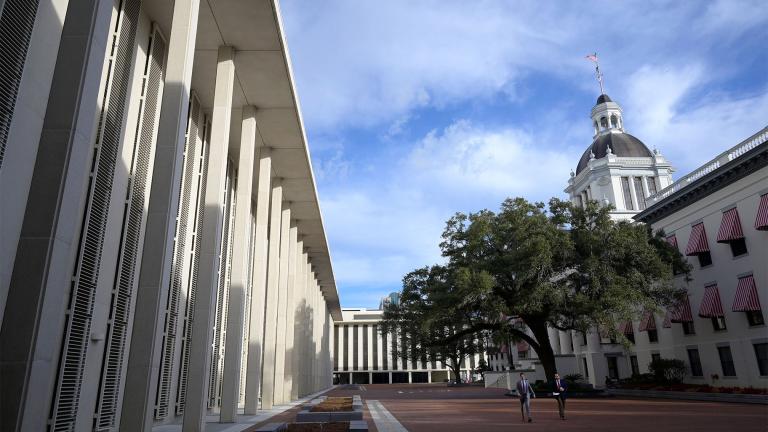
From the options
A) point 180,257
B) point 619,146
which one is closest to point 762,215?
point 180,257

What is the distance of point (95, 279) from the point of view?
39.2ft

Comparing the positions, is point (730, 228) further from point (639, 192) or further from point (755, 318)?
point (639, 192)

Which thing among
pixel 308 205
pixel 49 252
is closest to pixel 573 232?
pixel 308 205

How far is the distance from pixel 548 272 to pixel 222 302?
1901 cm

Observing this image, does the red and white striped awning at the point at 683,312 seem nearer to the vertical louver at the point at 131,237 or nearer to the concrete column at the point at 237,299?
the concrete column at the point at 237,299

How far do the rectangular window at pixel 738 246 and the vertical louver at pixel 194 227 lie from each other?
28.8m

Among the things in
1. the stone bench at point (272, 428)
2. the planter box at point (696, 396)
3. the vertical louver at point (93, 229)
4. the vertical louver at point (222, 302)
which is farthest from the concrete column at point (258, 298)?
the planter box at point (696, 396)

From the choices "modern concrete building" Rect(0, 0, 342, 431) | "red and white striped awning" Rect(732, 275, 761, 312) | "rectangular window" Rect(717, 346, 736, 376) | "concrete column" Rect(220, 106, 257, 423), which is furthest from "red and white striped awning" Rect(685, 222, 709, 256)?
"concrete column" Rect(220, 106, 257, 423)

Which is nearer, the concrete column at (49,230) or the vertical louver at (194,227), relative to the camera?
the concrete column at (49,230)

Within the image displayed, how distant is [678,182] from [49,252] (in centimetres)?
3820

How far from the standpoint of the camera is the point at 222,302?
2306 centimetres

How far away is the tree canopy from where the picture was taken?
2867cm

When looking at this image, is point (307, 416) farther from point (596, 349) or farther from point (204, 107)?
point (596, 349)

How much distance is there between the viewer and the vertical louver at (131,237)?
42.2ft
